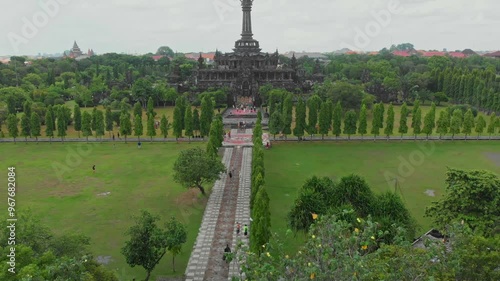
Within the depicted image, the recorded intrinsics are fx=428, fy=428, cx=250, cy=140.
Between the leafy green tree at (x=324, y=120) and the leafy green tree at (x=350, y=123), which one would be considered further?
the leafy green tree at (x=324, y=120)

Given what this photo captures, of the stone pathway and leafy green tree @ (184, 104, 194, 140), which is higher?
leafy green tree @ (184, 104, 194, 140)

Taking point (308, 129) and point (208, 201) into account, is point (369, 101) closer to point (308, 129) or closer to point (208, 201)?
point (308, 129)

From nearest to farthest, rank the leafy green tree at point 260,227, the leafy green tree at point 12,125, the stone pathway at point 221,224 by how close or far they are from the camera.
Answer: the leafy green tree at point 260,227
the stone pathway at point 221,224
the leafy green tree at point 12,125

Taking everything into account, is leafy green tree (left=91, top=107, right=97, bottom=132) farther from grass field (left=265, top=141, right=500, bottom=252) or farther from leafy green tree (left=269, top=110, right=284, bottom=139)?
grass field (left=265, top=141, right=500, bottom=252)

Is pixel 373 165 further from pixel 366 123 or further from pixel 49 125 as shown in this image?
pixel 49 125

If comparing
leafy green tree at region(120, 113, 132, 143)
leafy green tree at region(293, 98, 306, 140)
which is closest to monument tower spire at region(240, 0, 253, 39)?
leafy green tree at region(293, 98, 306, 140)

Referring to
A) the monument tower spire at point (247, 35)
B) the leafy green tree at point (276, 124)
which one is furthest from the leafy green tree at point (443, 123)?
the monument tower spire at point (247, 35)

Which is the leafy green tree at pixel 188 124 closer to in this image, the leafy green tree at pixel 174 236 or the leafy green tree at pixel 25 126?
the leafy green tree at pixel 25 126
